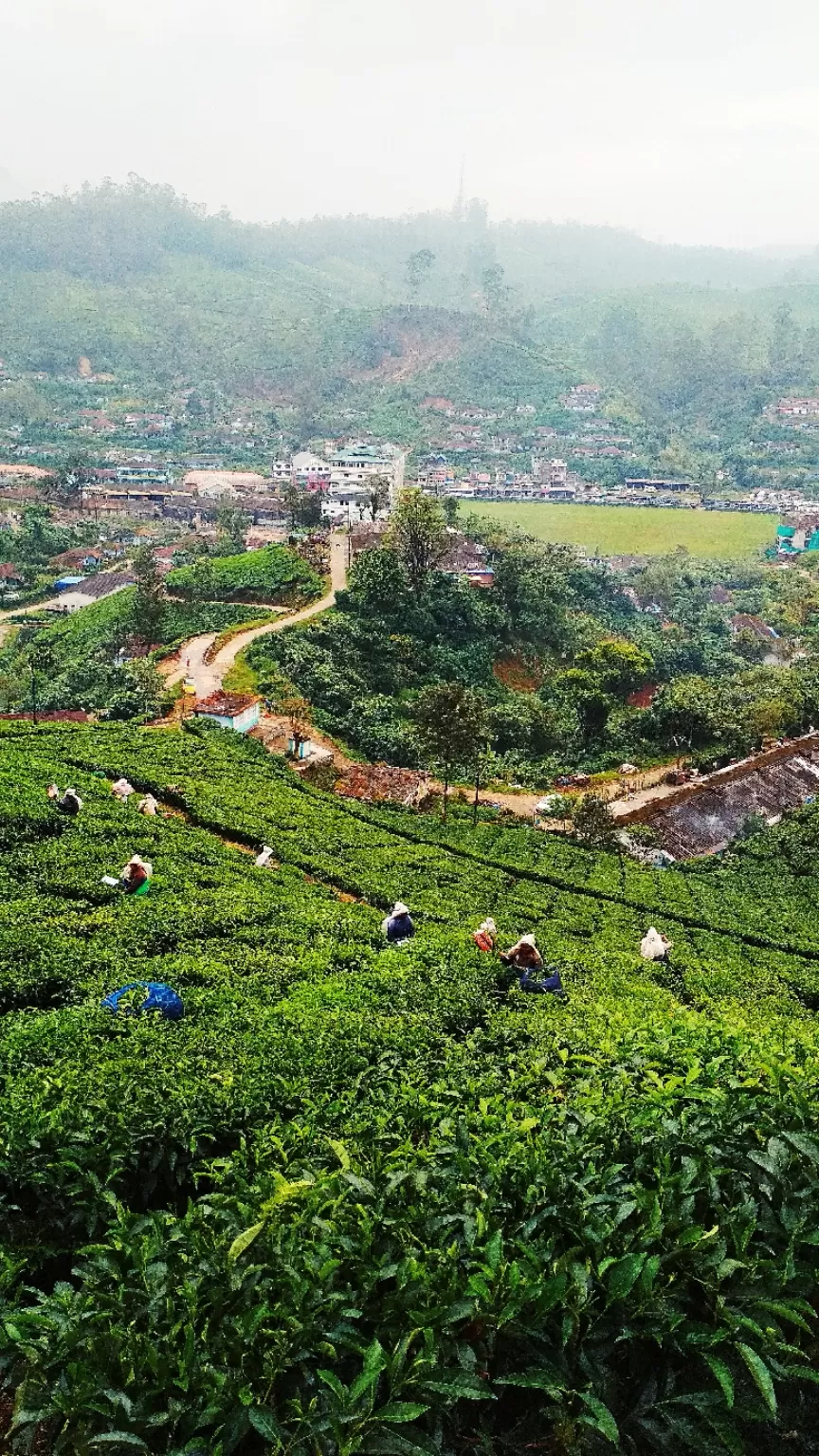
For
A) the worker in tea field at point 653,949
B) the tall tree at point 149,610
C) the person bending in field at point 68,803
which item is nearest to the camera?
the worker in tea field at point 653,949

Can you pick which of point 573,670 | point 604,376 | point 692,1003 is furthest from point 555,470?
point 692,1003

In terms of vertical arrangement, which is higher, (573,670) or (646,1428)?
(646,1428)

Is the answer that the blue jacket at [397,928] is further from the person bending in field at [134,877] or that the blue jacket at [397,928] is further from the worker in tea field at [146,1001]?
the worker in tea field at [146,1001]

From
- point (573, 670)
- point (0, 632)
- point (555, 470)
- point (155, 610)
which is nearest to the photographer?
point (155, 610)

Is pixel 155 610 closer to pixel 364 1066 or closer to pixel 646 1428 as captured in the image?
pixel 364 1066

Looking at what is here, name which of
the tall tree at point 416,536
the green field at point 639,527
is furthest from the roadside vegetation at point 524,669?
the green field at point 639,527

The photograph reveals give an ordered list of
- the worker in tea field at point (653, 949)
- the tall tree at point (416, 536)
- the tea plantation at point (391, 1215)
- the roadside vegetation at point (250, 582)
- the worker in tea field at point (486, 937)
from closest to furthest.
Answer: the tea plantation at point (391, 1215), the worker in tea field at point (486, 937), the worker in tea field at point (653, 949), the tall tree at point (416, 536), the roadside vegetation at point (250, 582)

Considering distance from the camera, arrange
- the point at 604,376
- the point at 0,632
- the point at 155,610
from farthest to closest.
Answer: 1. the point at 604,376
2. the point at 0,632
3. the point at 155,610
